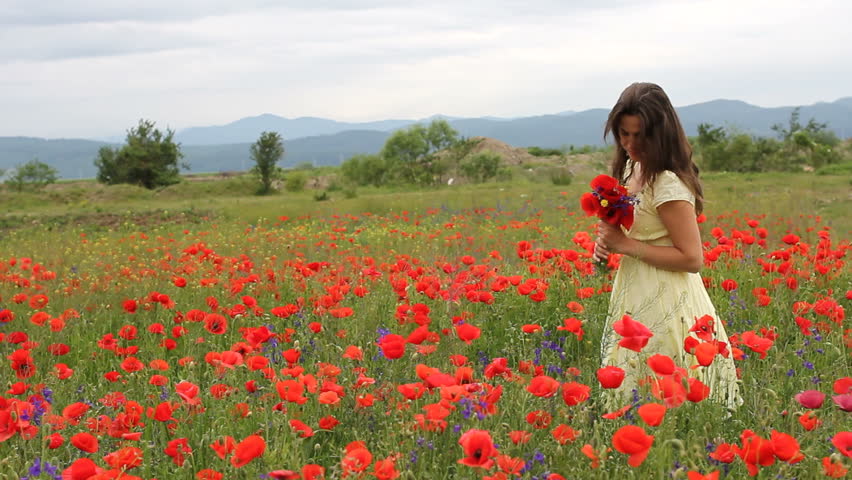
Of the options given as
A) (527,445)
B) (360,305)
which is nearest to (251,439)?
(527,445)

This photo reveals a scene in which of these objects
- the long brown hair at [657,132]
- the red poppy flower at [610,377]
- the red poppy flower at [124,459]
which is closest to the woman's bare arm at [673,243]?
the long brown hair at [657,132]

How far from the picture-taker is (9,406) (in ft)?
6.86

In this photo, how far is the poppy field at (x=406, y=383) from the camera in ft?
6.13

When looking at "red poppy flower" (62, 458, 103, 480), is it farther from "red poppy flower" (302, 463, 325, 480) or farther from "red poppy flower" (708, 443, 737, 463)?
"red poppy flower" (708, 443, 737, 463)

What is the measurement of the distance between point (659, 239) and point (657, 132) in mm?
474

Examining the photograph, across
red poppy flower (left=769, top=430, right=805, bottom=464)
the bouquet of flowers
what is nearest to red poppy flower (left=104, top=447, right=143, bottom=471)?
red poppy flower (left=769, top=430, right=805, bottom=464)

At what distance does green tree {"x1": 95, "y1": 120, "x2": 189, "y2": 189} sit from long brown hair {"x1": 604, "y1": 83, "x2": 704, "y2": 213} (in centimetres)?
3587

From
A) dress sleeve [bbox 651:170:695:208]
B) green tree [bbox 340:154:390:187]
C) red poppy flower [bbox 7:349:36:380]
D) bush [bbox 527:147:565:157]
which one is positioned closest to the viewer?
red poppy flower [bbox 7:349:36:380]

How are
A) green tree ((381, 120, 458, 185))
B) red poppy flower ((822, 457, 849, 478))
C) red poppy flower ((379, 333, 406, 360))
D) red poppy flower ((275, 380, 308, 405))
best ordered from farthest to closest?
1. green tree ((381, 120, 458, 185))
2. red poppy flower ((379, 333, 406, 360))
3. red poppy flower ((275, 380, 308, 405))
4. red poppy flower ((822, 457, 849, 478))

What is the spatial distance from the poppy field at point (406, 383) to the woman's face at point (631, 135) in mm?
608

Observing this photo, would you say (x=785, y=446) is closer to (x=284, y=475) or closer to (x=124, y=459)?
(x=284, y=475)

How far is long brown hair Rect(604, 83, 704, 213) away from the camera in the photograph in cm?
294

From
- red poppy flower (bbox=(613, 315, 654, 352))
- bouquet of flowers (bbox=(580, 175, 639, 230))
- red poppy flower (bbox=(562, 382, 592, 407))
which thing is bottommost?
red poppy flower (bbox=(562, 382, 592, 407))

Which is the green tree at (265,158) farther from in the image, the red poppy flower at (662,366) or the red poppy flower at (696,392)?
the red poppy flower at (696,392)
